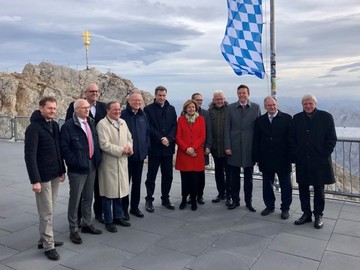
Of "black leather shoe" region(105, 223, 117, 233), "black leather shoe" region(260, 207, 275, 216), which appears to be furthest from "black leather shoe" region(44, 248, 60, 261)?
"black leather shoe" region(260, 207, 275, 216)

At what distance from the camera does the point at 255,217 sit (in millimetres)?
5062

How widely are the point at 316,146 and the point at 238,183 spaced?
4.69ft

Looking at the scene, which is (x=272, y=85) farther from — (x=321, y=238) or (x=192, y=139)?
(x=321, y=238)

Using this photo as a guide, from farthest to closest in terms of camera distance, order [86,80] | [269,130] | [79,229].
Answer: [86,80] → [269,130] → [79,229]

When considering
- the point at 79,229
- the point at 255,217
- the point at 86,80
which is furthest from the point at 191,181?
the point at 86,80

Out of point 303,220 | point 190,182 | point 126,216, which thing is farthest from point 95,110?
point 303,220

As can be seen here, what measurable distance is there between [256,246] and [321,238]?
2.98ft

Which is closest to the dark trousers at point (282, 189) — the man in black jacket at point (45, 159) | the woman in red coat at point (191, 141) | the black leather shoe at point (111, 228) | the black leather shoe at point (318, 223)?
the black leather shoe at point (318, 223)

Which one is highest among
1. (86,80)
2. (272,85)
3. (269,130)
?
(86,80)

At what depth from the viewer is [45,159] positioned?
370 cm

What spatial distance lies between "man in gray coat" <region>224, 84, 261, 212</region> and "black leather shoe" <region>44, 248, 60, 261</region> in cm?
288

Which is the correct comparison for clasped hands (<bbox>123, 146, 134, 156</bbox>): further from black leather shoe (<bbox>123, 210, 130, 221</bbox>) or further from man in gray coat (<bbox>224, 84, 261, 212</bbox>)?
man in gray coat (<bbox>224, 84, 261, 212</bbox>)

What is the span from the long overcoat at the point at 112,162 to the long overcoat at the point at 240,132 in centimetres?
176

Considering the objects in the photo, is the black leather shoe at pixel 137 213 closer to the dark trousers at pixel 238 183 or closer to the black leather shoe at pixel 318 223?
the dark trousers at pixel 238 183
